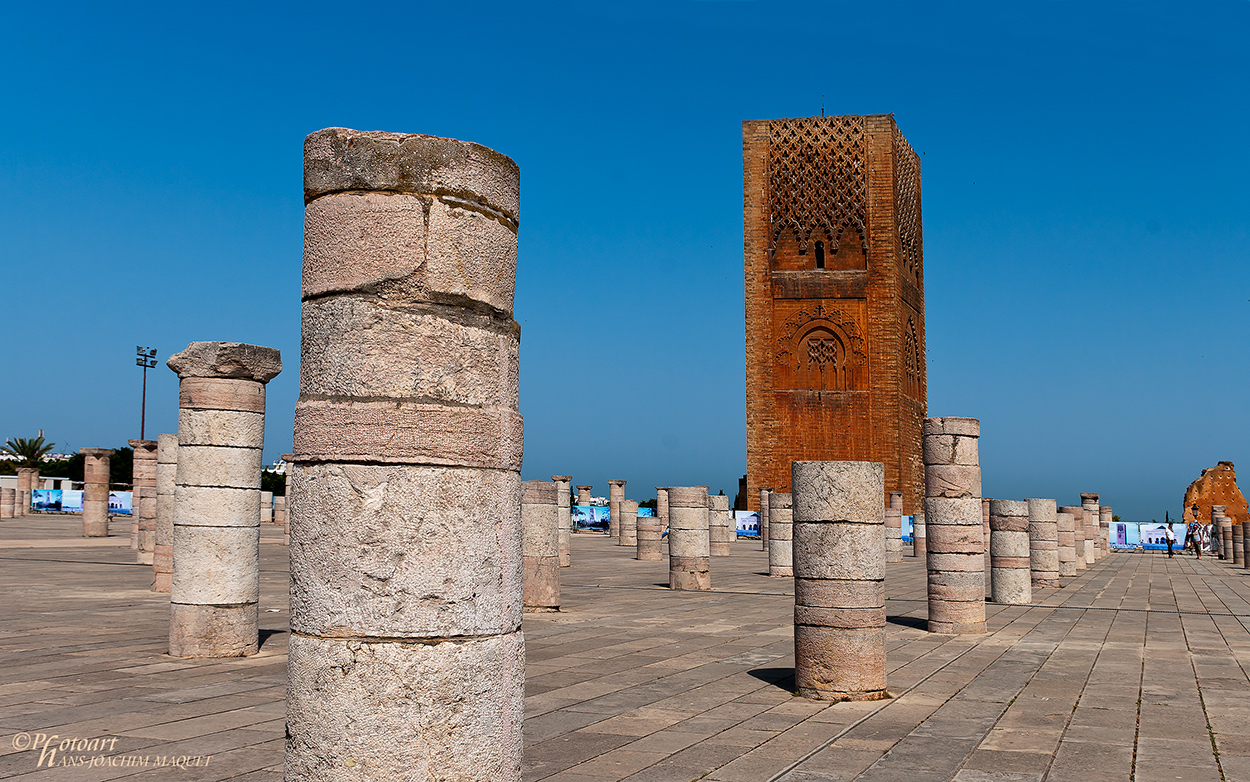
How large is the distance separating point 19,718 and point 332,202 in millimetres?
3819

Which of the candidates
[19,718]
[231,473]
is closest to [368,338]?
[19,718]

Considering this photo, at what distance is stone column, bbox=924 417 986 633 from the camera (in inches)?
400

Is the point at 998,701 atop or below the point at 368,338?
below

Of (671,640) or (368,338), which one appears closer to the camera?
(368,338)

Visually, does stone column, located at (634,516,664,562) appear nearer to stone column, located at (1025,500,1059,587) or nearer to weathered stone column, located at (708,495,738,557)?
weathered stone column, located at (708,495,738,557)

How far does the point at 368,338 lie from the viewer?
321 centimetres

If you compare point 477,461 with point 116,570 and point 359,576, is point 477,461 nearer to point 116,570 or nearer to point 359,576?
point 359,576

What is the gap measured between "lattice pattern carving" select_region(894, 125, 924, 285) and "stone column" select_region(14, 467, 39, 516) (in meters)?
31.1

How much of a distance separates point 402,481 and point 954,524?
28.0 feet

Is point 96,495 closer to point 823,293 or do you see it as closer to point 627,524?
point 627,524

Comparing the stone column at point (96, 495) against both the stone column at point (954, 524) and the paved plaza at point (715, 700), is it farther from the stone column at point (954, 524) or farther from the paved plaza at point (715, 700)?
the stone column at point (954, 524)

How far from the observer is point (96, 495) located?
2447 cm

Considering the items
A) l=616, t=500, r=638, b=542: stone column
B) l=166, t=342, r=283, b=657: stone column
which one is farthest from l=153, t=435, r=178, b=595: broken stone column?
l=616, t=500, r=638, b=542: stone column

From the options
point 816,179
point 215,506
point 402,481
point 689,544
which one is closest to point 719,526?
point 689,544
